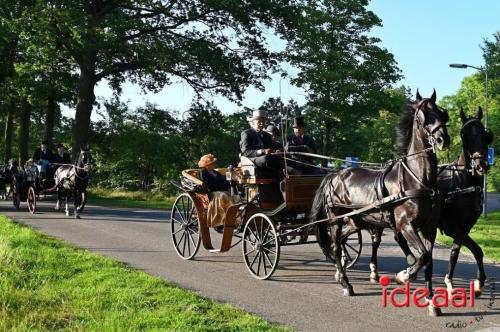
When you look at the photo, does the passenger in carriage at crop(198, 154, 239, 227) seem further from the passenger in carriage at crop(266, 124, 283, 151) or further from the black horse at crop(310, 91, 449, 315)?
the black horse at crop(310, 91, 449, 315)

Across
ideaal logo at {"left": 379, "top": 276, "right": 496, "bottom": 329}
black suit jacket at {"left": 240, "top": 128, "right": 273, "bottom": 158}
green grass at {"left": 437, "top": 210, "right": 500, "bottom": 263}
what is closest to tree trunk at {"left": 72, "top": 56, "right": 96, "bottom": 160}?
green grass at {"left": 437, "top": 210, "right": 500, "bottom": 263}

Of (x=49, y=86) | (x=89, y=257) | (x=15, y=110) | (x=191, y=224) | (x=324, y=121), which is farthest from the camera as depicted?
(x=15, y=110)

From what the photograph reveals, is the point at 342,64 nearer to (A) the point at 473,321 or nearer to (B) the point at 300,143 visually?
(B) the point at 300,143

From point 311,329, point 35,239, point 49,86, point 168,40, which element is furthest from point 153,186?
point 311,329

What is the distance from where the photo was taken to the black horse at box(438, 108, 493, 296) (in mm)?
6867

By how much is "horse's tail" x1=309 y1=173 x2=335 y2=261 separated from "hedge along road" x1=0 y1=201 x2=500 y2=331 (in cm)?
51

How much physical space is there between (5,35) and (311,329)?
71.1ft

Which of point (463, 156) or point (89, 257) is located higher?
point (463, 156)

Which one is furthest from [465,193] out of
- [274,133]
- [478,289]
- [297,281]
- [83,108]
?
[83,108]

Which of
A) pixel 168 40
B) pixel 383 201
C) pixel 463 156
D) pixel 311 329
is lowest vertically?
pixel 311 329

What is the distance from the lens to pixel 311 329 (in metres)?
5.43

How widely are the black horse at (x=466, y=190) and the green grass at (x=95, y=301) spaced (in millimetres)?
3214

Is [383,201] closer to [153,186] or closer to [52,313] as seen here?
[52,313]

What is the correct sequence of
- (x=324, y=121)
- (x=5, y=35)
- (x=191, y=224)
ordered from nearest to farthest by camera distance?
1. (x=191, y=224)
2. (x=5, y=35)
3. (x=324, y=121)
